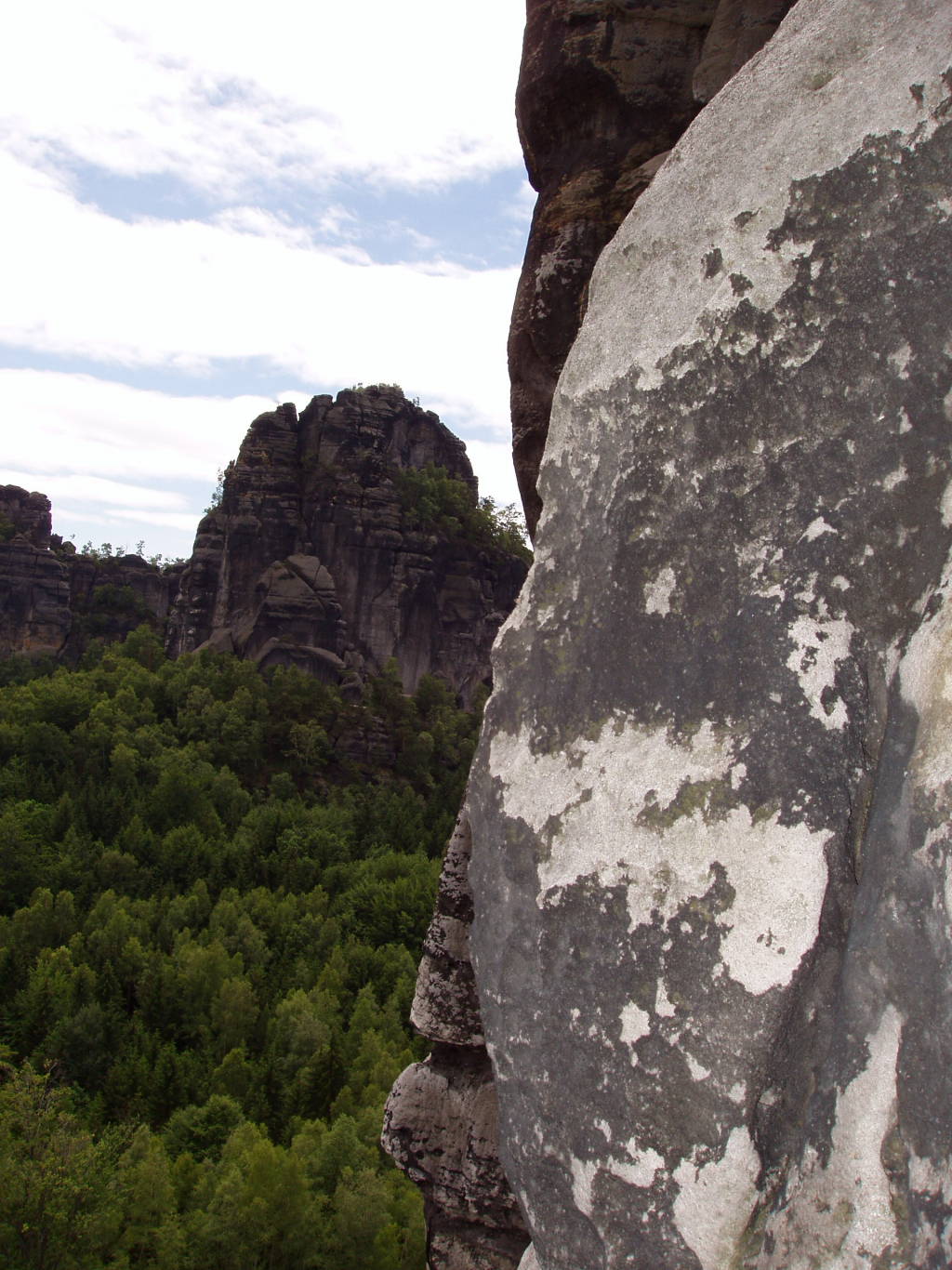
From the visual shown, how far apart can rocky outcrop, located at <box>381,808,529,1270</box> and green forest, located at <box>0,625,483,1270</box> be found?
13.0m

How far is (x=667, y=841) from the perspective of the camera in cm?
182

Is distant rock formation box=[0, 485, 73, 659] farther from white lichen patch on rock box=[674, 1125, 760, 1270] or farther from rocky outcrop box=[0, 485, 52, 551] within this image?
white lichen patch on rock box=[674, 1125, 760, 1270]

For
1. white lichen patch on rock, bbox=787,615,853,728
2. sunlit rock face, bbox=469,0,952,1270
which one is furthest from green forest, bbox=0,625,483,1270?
white lichen patch on rock, bbox=787,615,853,728

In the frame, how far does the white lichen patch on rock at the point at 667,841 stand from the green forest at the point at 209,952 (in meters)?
15.6

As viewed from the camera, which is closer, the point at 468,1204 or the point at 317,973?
the point at 468,1204

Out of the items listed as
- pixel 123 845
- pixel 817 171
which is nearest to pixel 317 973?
pixel 123 845

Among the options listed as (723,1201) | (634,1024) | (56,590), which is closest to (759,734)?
(634,1024)

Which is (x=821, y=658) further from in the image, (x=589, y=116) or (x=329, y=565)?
(x=329, y=565)

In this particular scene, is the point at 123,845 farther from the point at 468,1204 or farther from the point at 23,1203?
the point at 468,1204

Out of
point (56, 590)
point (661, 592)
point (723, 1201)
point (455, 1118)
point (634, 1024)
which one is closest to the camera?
point (723, 1201)

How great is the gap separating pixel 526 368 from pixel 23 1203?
15.9 metres

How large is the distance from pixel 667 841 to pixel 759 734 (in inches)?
10.2

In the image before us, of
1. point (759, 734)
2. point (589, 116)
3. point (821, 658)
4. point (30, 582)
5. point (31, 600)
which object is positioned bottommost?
point (759, 734)

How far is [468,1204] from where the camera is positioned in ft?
12.3
